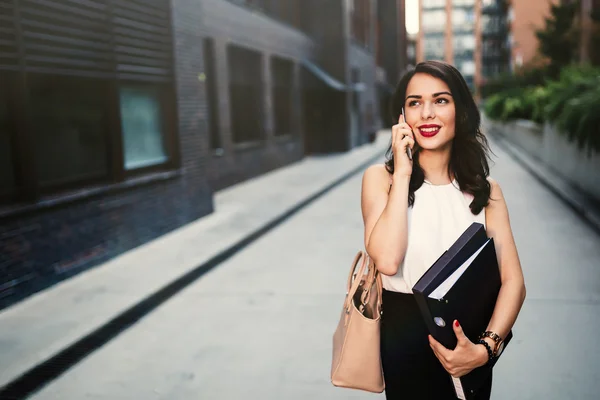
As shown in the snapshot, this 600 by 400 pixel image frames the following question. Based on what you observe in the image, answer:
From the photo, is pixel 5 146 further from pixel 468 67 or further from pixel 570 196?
pixel 468 67

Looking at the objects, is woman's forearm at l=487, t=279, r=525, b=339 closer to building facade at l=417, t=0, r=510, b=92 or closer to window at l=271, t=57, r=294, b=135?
window at l=271, t=57, r=294, b=135

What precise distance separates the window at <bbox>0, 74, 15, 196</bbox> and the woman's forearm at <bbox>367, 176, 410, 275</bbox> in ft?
18.7

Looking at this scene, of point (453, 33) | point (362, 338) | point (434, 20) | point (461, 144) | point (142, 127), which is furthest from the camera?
point (434, 20)

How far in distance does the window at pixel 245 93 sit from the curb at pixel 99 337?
9.02 meters

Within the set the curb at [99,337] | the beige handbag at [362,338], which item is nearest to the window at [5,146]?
the curb at [99,337]

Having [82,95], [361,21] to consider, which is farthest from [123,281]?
[361,21]

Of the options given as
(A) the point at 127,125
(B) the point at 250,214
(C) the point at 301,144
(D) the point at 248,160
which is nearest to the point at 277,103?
(C) the point at 301,144

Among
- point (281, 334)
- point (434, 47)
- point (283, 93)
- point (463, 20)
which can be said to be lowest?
point (281, 334)

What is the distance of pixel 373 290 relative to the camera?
7.26ft

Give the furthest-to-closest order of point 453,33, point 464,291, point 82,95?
point 453,33, point 82,95, point 464,291

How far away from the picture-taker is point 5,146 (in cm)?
671

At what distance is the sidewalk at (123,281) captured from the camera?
516 centimetres

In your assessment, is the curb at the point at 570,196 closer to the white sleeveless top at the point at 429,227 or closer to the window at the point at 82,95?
the window at the point at 82,95

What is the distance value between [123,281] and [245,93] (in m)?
12.3
